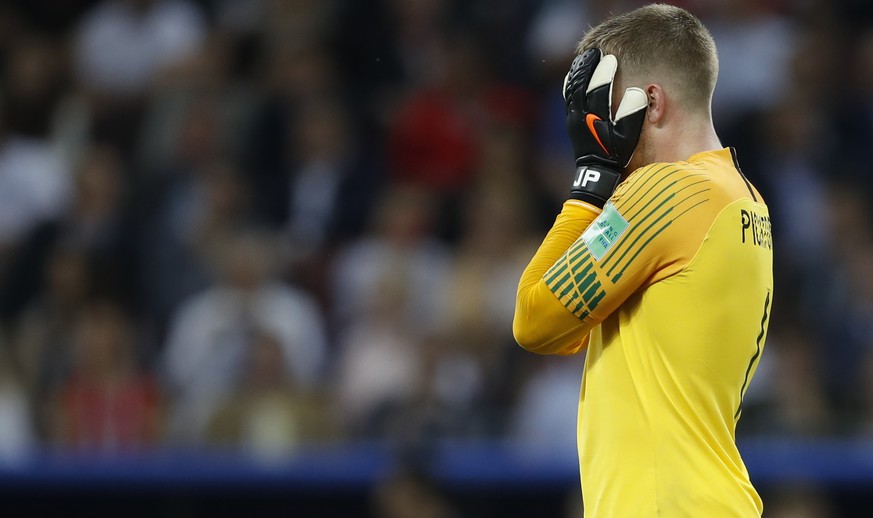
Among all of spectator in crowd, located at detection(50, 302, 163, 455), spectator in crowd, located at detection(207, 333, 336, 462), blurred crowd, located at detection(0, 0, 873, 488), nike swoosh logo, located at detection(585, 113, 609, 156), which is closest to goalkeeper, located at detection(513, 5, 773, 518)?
nike swoosh logo, located at detection(585, 113, 609, 156)

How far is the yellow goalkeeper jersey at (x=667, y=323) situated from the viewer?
10.7 feet

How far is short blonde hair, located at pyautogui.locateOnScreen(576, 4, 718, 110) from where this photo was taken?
336cm

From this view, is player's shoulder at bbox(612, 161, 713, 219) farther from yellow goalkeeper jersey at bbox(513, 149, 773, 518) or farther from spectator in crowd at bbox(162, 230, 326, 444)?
spectator in crowd at bbox(162, 230, 326, 444)

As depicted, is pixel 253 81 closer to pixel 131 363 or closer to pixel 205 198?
pixel 205 198

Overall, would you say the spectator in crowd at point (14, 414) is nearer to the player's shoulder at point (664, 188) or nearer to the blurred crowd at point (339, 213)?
the blurred crowd at point (339, 213)

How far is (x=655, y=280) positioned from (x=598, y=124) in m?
0.42

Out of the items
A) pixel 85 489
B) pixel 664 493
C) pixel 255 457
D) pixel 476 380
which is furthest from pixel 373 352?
pixel 664 493

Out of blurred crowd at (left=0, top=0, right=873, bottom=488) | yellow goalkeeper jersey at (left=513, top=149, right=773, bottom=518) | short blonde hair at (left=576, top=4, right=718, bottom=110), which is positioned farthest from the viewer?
blurred crowd at (left=0, top=0, right=873, bottom=488)

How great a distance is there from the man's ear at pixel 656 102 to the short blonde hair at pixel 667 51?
1.1 inches

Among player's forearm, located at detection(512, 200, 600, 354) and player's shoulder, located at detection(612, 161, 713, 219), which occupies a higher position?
player's shoulder, located at detection(612, 161, 713, 219)

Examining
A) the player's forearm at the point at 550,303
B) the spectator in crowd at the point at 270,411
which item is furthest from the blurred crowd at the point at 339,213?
the player's forearm at the point at 550,303

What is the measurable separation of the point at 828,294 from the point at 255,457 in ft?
11.9

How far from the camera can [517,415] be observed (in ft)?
25.1

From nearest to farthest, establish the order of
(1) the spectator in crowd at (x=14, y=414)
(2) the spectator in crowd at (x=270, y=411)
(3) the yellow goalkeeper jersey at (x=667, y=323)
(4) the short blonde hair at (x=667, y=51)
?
(3) the yellow goalkeeper jersey at (x=667, y=323)
(4) the short blonde hair at (x=667, y=51)
(2) the spectator in crowd at (x=270, y=411)
(1) the spectator in crowd at (x=14, y=414)
